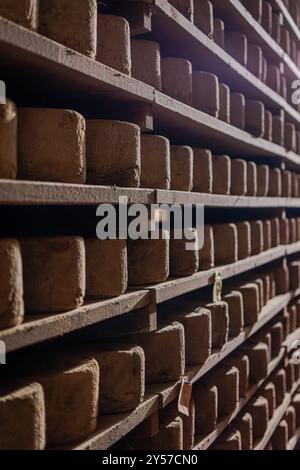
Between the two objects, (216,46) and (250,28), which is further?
(250,28)

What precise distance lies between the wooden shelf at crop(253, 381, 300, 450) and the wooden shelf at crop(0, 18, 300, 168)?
61.0 inches

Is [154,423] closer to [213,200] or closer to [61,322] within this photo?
[61,322]

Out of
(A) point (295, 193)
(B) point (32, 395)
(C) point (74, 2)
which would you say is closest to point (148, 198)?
(C) point (74, 2)

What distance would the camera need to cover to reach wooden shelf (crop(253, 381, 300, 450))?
3.44 meters

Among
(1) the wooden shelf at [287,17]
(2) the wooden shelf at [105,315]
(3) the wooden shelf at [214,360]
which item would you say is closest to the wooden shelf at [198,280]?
(2) the wooden shelf at [105,315]

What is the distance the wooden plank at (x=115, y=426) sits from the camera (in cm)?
172

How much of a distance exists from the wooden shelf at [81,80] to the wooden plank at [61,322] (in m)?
0.57

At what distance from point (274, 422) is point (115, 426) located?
6.89 feet

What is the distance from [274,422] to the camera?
371 centimetres

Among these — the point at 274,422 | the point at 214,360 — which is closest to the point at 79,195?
the point at 214,360

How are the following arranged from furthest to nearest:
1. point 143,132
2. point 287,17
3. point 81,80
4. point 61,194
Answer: point 287,17, point 143,132, point 81,80, point 61,194

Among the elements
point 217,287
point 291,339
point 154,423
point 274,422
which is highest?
point 217,287

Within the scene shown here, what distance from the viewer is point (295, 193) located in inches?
179
